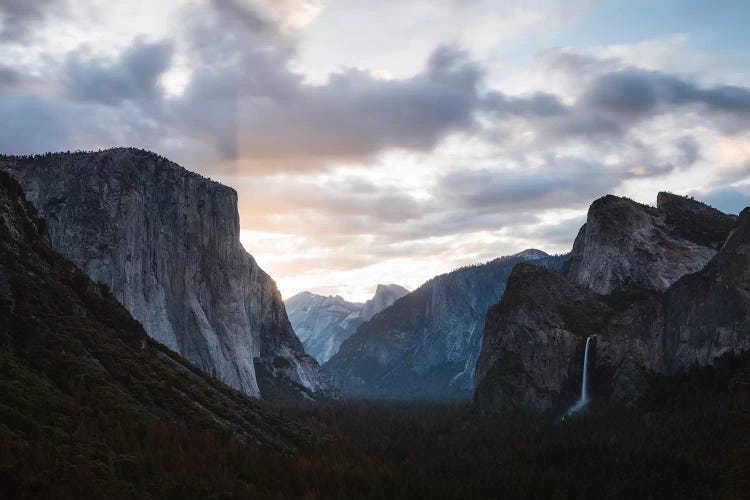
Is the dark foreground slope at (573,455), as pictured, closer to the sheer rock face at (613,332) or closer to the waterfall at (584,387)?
the sheer rock face at (613,332)

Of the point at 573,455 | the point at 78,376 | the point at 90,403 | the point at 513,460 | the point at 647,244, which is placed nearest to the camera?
the point at 90,403

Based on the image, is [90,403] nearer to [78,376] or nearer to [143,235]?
[78,376]

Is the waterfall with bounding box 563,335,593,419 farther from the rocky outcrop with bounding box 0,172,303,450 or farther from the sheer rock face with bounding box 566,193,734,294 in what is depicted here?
the rocky outcrop with bounding box 0,172,303,450

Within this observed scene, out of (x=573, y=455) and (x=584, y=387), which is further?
(x=584, y=387)

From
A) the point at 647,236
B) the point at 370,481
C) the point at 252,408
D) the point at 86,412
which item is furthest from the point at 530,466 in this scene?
the point at 647,236

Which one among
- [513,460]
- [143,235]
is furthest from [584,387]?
[143,235]

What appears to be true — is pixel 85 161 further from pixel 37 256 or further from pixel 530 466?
pixel 530 466

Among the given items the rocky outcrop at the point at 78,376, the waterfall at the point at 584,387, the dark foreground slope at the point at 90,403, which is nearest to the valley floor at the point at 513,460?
the dark foreground slope at the point at 90,403

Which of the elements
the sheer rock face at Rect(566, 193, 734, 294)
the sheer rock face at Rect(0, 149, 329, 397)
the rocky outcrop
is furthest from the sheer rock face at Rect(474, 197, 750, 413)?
the rocky outcrop
